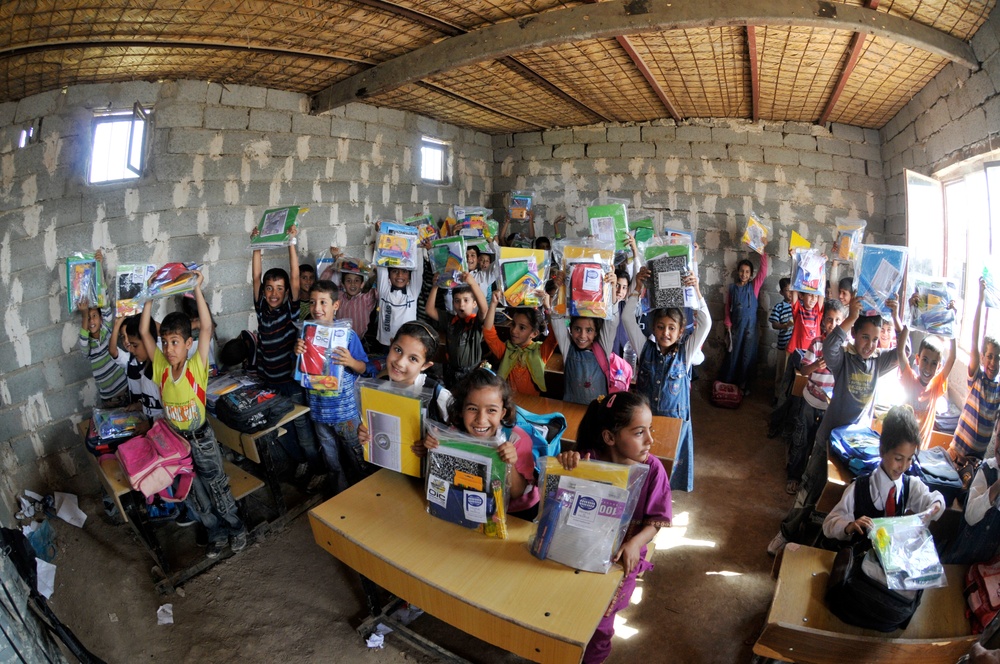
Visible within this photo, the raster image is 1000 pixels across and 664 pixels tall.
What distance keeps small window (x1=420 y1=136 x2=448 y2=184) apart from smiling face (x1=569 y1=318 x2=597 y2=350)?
4039 mm

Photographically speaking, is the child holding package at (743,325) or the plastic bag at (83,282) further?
the child holding package at (743,325)

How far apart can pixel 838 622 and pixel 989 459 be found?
1.11 meters

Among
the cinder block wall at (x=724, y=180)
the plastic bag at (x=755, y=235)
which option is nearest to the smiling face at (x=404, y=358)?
the plastic bag at (x=755, y=235)

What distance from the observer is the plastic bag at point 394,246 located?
3.96 metres

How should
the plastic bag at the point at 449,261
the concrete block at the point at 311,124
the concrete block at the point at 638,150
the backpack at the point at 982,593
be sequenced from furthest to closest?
the concrete block at the point at 638,150 → the concrete block at the point at 311,124 → the plastic bag at the point at 449,261 → the backpack at the point at 982,593

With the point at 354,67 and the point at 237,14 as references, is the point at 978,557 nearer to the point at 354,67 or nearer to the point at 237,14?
the point at 237,14

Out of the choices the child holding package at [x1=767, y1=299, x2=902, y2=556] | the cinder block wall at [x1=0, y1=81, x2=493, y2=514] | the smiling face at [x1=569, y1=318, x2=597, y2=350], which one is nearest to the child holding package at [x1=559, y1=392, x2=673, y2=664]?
the smiling face at [x1=569, y1=318, x2=597, y2=350]

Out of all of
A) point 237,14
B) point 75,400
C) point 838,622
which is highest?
point 237,14

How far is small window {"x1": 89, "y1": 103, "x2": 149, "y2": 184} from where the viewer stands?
150 inches

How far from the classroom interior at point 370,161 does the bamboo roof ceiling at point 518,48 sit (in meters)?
0.02

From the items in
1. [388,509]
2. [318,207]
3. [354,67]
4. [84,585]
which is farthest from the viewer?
[318,207]

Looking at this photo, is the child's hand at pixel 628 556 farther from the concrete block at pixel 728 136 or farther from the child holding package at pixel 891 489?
the concrete block at pixel 728 136

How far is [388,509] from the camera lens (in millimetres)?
2158

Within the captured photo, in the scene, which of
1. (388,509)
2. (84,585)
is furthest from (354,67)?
(84,585)
